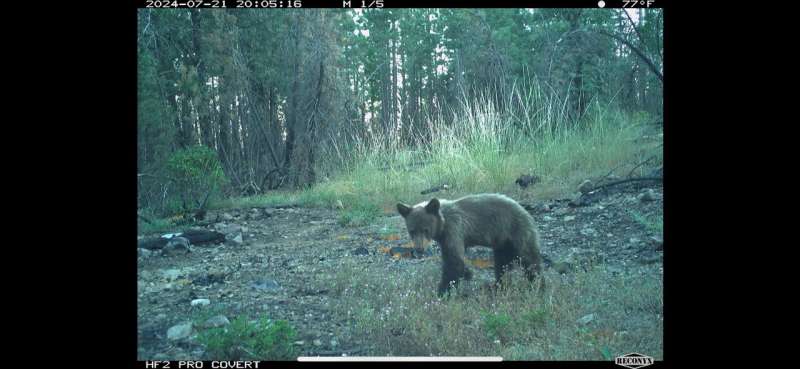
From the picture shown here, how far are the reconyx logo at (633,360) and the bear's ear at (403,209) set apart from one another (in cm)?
179

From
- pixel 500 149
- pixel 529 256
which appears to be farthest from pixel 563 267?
pixel 500 149

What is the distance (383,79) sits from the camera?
3910mm

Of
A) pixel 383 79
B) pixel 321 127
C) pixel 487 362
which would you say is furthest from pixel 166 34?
pixel 487 362

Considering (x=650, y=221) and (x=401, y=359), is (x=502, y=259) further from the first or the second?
(x=401, y=359)

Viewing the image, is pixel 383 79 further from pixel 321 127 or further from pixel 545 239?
pixel 545 239

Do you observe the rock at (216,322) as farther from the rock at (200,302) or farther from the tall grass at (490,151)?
the tall grass at (490,151)

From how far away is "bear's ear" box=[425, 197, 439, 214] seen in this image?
150 inches

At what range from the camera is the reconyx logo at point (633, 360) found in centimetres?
266

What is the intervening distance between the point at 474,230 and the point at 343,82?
1628mm

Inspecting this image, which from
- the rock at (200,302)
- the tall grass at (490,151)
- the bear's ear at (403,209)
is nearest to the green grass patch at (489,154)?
the tall grass at (490,151)

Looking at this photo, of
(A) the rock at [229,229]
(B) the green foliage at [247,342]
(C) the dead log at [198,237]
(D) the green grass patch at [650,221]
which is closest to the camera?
(B) the green foliage at [247,342]
